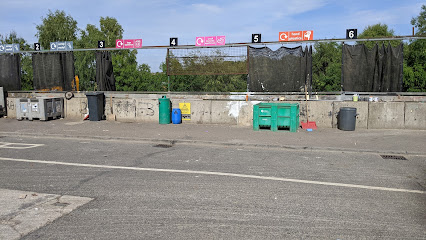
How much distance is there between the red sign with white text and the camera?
14.3 meters

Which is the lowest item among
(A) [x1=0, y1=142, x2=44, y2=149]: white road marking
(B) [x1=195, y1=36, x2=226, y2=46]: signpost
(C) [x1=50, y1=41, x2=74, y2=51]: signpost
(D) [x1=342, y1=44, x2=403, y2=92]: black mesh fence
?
(A) [x1=0, y1=142, x2=44, y2=149]: white road marking

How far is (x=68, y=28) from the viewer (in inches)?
2141

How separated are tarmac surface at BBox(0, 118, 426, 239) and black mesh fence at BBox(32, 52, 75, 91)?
3.53 metres

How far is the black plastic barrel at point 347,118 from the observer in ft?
42.1

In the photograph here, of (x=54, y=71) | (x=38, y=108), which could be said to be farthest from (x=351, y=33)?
(x=54, y=71)

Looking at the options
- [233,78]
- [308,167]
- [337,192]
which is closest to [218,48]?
[308,167]

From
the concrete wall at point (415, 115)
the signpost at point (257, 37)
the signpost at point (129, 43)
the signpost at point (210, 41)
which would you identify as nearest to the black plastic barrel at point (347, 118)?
the concrete wall at point (415, 115)

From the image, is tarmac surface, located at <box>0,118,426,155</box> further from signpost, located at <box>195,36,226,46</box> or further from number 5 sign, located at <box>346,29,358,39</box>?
number 5 sign, located at <box>346,29,358,39</box>

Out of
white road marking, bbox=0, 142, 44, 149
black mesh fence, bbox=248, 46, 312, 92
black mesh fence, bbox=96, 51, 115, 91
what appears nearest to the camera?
white road marking, bbox=0, 142, 44, 149

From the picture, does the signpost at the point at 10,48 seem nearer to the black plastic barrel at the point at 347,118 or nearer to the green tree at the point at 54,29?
the black plastic barrel at the point at 347,118

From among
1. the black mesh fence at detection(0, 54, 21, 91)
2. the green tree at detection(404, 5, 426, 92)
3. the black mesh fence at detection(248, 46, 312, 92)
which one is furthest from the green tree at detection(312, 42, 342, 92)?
the black mesh fence at detection(0, 54, 21, 91)

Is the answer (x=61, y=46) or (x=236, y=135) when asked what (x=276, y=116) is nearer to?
(x=236, y=135)

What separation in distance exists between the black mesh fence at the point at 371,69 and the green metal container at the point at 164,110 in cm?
772

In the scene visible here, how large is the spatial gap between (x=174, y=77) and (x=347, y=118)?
20555mm
